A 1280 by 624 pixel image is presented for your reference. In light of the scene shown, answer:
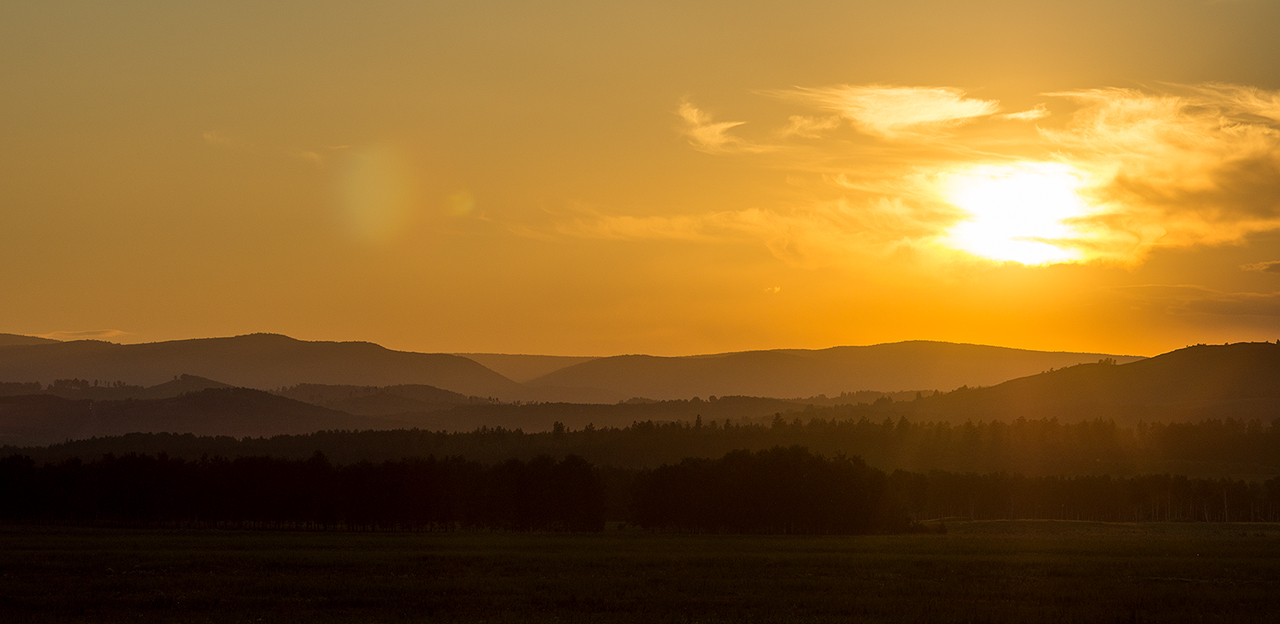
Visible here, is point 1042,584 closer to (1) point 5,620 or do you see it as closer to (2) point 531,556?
(2) point 531,556

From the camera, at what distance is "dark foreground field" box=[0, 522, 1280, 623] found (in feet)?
169

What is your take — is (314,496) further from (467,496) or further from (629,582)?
(629,582)

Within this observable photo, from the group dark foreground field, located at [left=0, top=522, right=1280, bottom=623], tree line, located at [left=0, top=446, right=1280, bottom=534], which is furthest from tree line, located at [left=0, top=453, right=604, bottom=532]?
dark foreground field, located at [left=0, top=522, right=1280, bottom=623]

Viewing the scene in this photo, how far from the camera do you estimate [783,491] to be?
156000 mm

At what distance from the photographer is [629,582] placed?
212 ft

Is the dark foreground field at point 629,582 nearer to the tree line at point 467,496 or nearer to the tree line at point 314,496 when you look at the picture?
the tree line at point 467,496

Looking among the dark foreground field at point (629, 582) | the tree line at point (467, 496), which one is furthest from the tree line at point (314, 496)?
the dark foreground field at point (629, 582)

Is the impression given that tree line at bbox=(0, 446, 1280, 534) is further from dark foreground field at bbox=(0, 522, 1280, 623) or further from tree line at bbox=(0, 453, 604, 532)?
dark foreground field at bbox=(0, 522, 1280, 623)

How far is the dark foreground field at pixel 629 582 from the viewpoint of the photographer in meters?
51.4

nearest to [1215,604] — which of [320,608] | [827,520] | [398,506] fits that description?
[320,608]

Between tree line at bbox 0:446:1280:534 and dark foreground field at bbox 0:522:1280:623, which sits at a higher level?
tree line at bbox 0:446:1280:534

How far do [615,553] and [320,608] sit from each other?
43.0m

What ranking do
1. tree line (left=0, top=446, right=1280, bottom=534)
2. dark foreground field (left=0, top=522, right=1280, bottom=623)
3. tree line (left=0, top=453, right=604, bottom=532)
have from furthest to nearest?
tree line (left=0, top=453, right=604, bottom=532)
tree line (left=0, top=446, right=1280, bottom=534)
dark foreground field (left=0, top=522, right=1280, bottom=623)

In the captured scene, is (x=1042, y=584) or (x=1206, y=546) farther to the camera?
(x=1206, y=546)
